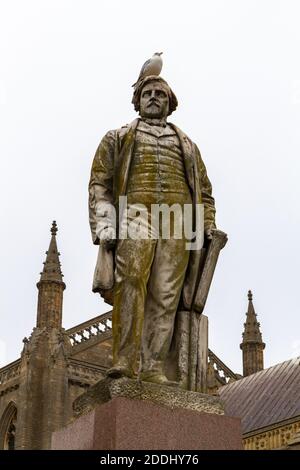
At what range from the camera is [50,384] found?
4225 cm

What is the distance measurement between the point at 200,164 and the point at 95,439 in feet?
8.23

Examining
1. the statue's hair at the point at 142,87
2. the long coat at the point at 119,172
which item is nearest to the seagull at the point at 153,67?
the statue's hair at the point at 142,87

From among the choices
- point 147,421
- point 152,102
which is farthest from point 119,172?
point 147,421

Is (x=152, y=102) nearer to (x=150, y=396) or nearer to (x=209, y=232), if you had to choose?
(x=209, y=232)

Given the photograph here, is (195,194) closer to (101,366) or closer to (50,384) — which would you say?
(50,384)

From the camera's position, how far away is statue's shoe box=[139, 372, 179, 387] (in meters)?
6.30

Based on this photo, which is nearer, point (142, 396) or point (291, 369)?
point (142, 396)

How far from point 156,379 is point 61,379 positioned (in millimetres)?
37055

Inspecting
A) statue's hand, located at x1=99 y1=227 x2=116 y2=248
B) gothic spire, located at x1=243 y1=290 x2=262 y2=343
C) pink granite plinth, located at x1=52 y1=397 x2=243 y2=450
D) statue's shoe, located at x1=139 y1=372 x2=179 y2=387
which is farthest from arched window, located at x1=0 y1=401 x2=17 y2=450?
pink granite plinth, located at x1=52 y1=397 x2=243 y2=450

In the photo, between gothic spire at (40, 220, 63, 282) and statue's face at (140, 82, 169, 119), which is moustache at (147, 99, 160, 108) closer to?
statue's face at (140, 82, 169, 119)

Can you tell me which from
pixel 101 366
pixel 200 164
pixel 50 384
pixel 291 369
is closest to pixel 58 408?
pixel 50 384

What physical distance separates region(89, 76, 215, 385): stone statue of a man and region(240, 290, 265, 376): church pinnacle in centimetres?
4063

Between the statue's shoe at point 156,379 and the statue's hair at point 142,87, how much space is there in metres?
2.24

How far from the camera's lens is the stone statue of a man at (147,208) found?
643cm
